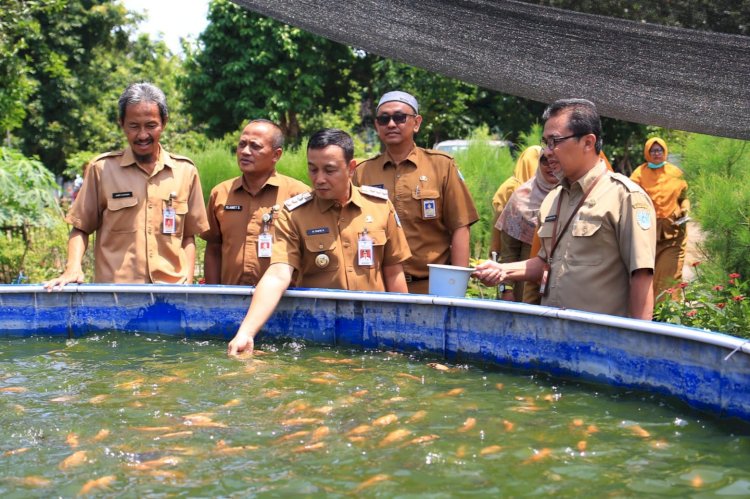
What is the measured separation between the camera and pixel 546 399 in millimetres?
4227

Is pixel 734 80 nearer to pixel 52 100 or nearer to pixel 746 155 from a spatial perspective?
pixel 746 155

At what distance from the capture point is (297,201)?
5.16 m

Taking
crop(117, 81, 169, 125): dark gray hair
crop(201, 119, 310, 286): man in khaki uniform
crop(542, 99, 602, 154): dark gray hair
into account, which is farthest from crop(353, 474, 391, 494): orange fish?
crop(117, 81, 169, 125): dark gray hair

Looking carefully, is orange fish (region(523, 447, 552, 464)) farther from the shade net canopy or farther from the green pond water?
the shade net canopy

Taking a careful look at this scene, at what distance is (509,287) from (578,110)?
2.98m

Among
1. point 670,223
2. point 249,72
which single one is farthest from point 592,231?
point 249,72

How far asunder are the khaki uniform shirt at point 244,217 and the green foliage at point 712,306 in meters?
2.41

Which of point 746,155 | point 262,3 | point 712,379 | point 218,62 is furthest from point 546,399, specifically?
point 218,62

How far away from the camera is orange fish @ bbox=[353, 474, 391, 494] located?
321cm

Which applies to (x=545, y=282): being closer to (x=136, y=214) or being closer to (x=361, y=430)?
(x=361, y=430)

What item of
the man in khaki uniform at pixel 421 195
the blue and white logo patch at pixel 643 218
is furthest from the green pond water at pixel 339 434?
the man in khaki uniform at pixel 421 195

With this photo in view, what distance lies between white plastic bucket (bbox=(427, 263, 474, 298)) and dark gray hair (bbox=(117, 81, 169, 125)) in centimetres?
174

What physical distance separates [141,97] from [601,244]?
259 centimetres

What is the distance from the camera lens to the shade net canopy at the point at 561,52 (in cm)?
471
